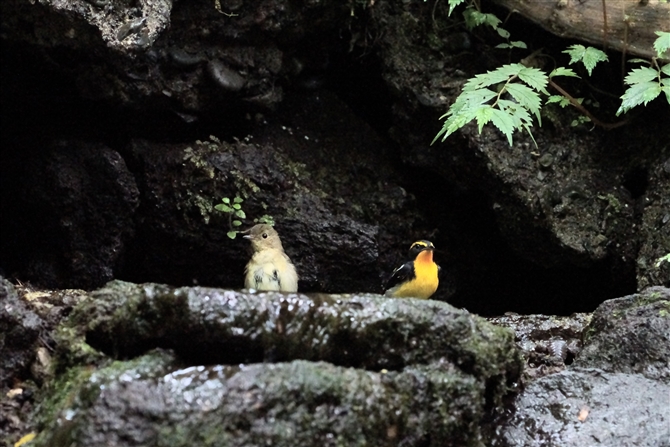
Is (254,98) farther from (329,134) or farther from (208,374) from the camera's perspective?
(208,374)

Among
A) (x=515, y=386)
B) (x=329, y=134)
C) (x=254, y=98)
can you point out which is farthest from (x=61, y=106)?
(x=515, y=386)

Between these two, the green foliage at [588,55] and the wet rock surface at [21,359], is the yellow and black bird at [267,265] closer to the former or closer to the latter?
the wet rock surface at [21,359]

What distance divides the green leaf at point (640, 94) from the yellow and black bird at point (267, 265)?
2.61 m

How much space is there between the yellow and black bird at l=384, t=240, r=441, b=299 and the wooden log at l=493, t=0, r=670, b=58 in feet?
6.71

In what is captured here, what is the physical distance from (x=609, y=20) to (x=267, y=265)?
Answer: 3.25 m

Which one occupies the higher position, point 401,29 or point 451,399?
point 401,29

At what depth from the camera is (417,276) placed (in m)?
5.57

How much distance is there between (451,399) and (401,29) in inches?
157

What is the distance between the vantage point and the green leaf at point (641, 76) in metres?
4.90

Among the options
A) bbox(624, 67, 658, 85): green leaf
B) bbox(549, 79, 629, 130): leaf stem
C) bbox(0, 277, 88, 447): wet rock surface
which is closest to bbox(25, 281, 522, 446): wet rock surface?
bbox(0, 277, 88, 447): wet rock surface

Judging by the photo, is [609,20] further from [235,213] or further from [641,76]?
[235,213]

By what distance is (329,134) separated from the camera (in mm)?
6887

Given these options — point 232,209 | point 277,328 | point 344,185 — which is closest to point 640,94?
point 344,185

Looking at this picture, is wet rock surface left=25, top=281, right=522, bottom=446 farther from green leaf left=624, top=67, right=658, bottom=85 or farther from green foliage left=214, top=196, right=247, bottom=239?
green foliage left=214, top=196, right=247, bottom=239
